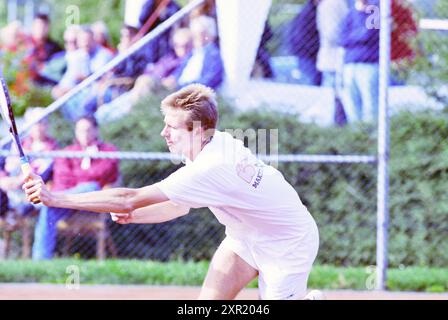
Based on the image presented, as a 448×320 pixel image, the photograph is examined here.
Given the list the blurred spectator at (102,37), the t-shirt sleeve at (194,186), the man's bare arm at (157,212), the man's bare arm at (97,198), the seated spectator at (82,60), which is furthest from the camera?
the blurred spectator at (102,37)

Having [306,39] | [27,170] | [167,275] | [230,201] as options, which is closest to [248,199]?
[230,201]

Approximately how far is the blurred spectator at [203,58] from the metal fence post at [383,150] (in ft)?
4.98

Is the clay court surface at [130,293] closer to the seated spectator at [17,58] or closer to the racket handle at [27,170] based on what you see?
the seated spectator at [17,58]

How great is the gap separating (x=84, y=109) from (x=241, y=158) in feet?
14.6

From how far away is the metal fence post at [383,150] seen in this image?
27.6ft

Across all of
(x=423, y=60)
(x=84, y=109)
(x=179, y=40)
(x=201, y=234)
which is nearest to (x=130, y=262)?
(x=201, y=234)

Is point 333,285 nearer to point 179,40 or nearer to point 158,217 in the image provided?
point 179,40

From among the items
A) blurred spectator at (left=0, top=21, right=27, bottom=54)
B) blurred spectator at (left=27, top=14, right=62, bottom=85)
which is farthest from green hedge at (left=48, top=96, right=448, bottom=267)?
blurred spectator at (left=0, top=21, right=27, bottom=54)

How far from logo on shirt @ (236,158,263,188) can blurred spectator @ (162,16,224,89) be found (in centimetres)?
414

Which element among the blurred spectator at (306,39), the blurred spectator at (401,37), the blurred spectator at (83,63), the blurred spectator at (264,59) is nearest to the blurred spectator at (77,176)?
the blurred spectator at (83,63)

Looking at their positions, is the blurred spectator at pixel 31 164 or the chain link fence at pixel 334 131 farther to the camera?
the chain link fence at pixel 334 131

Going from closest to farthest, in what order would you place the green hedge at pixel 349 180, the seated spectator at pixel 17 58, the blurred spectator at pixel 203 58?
the green hedge at pixel 349 180 < the blurred spectator at pixel 203 58 < the seated spectator at pixel 17 58

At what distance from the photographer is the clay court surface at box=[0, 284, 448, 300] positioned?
7.88m
